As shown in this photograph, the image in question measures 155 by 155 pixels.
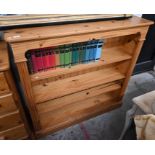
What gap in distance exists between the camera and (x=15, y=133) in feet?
4.10

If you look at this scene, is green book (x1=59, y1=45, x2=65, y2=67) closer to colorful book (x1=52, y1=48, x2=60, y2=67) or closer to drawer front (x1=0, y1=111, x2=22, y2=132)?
colorful book (x1=52, y1=48, x2=60, y2=67)

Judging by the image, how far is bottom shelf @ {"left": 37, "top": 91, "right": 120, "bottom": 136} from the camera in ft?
4.98

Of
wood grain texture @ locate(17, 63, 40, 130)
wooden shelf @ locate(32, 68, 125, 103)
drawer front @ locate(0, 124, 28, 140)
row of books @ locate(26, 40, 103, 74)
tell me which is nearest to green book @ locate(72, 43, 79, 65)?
row of books @ locate(26, 40, 103, 74)

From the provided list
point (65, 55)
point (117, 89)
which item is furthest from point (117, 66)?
point (65, 55)

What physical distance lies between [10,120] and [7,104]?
19cm

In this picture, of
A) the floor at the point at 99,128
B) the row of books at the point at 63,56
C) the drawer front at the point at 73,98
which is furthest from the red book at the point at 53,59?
the floor at the point at 99,128

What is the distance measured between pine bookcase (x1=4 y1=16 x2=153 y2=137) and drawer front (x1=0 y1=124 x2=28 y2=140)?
0.39ft

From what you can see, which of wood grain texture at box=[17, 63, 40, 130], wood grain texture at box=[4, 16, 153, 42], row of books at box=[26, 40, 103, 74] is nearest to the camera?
wood grain texture at box=[4, 16, 153, 42]

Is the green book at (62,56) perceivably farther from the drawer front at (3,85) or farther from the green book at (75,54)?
the drawer front at (3,85)

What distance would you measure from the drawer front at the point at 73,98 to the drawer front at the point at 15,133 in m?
0.22

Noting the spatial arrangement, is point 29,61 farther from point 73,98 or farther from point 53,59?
point 73,98
